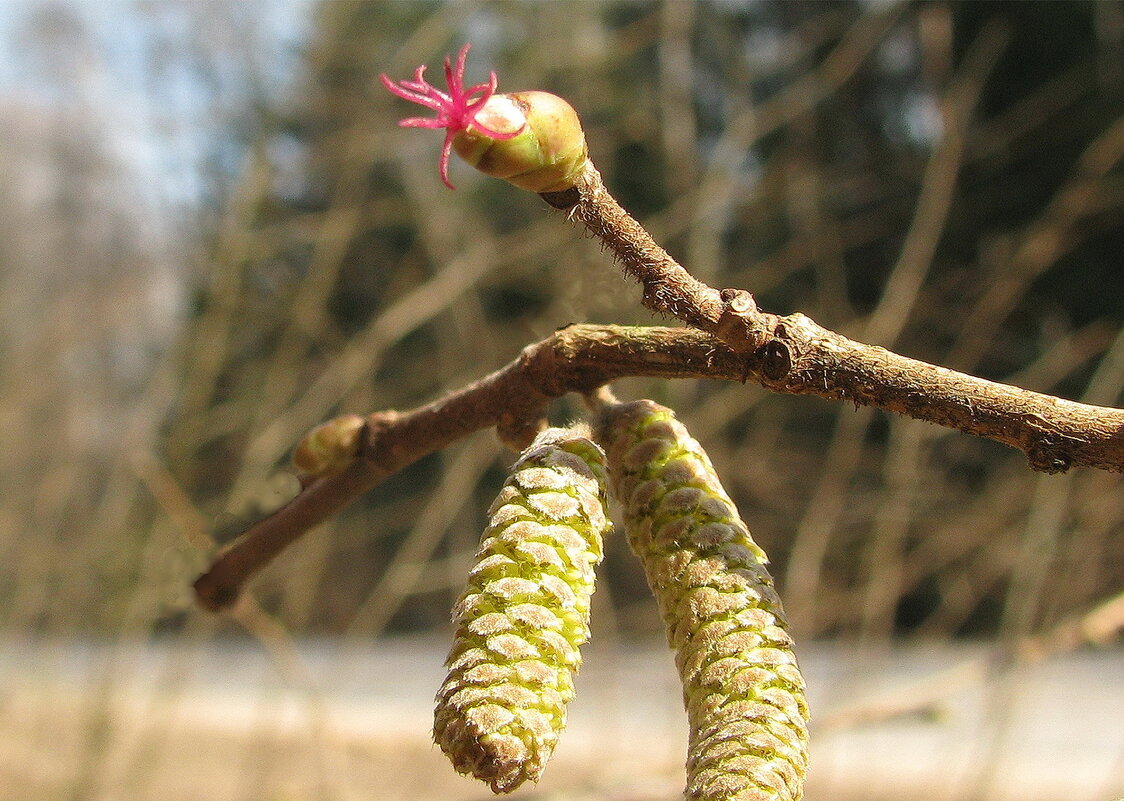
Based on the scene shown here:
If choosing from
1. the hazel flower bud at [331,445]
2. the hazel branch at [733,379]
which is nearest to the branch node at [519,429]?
the hazel branch at [733,379]

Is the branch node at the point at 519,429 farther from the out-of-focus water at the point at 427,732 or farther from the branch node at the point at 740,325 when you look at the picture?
the out-of-focus water at the point at 427,732

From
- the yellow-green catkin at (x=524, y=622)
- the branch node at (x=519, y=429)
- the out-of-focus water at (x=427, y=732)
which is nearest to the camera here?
the yellow-green catkin at (x=524, y=622)

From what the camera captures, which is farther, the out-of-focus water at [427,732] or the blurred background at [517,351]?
the blurred background at [517,351]

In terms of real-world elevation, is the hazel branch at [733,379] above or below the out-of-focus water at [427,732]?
below

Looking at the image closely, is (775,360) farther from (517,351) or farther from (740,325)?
(517,351)

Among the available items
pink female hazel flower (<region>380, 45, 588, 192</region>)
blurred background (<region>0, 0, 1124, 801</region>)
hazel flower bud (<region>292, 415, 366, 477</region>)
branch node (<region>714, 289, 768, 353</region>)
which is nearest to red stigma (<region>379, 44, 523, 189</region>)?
pink female hazel flower (<region>380, 45, 588, 192</region>)

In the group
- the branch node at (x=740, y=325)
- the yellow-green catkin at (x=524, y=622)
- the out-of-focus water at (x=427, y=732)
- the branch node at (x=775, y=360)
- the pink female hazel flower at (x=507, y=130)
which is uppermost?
the out-of-focus water at (x=427, y=732)

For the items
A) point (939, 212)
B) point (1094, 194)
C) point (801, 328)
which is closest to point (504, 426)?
point (801, 328)

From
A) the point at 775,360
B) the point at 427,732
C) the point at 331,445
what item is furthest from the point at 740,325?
the point at 427,732

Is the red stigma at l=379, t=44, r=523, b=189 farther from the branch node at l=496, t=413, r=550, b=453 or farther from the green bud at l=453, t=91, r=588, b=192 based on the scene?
the branch node at l=496, t=413, r=550, b=453
